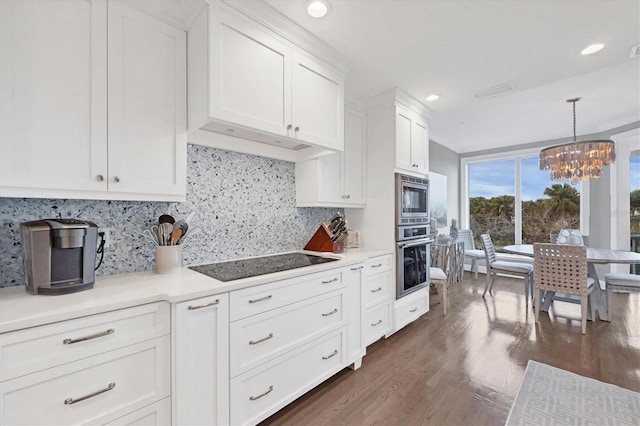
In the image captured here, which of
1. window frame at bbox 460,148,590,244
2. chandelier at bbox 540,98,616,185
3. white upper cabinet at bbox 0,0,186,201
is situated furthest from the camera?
window frame at bbox 460,148,590,244

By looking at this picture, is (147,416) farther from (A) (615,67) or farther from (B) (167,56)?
(A) (615,67)

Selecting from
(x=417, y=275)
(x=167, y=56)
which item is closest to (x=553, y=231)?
(x=417, y=275)

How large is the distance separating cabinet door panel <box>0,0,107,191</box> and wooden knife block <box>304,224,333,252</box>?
5.59 feet

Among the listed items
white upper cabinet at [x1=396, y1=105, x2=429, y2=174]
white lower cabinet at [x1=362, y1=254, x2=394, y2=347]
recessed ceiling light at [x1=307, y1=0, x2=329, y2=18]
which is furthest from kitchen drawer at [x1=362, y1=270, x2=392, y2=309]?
recessed ceiling light at [x1=307, y1=0, x2=329, y2=18]

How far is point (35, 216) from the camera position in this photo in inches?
56.1

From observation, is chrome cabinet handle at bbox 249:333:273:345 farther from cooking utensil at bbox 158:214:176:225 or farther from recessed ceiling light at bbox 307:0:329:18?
recessed ceiling light at bbox 307:0:329:18

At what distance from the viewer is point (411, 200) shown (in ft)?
10.1

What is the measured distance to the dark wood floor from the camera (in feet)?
5.86

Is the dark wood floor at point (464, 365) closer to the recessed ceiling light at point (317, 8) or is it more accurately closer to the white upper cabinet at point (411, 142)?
the white upper cabinet at point (411, 142)

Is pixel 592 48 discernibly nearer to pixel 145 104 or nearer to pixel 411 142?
pixel 411 142

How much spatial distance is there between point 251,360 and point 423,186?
2.63 metres

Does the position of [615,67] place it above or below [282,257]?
above

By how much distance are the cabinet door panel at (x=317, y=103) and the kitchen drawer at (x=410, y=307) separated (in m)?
1.82

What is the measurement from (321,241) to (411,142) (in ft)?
5.12
